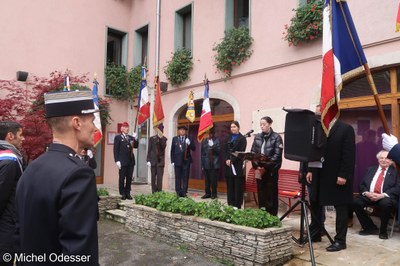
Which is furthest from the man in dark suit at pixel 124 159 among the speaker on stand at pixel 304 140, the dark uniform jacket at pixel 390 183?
the dark uniform jacket at pixel 390 183

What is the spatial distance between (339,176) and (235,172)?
8.79ft

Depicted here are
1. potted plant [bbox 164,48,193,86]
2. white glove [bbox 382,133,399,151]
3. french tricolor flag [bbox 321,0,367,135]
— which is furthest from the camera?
potted plant [bbox 164,48,193,86]

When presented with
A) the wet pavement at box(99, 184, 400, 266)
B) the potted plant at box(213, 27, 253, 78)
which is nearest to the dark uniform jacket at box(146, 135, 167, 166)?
the potted plant at box(213, 27, 253, 78)

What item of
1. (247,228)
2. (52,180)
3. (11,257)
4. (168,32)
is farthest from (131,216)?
(168,32)

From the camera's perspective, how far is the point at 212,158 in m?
8.60

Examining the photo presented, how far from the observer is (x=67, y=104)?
6.20 feet

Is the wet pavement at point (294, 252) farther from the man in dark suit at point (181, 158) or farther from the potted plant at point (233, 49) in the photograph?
the potted plant at point (233, 49)

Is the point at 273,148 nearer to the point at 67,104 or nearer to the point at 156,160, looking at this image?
the point at 156,160

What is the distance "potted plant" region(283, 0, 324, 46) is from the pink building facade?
0.25 metres

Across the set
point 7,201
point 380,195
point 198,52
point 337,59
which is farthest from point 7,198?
point 198,52

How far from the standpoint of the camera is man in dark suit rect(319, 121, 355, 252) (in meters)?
4.43

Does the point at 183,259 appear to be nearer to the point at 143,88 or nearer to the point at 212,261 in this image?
the point at 212,261

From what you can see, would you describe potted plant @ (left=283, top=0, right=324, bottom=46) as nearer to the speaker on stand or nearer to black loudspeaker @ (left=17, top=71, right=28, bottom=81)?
the speaker on stand

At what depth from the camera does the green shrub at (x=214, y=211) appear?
14.5 feet
